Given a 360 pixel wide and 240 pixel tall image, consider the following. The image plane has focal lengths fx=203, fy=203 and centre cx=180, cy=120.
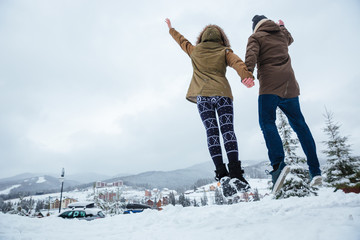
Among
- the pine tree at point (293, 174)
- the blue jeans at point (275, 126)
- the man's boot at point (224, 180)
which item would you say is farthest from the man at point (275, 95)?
the pine tree at point (293, 174)

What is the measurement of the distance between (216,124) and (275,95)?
3.07 feet

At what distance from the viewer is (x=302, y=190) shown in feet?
40.6

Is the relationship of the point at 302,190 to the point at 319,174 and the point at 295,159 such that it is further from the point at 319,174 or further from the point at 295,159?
the point at 319,174

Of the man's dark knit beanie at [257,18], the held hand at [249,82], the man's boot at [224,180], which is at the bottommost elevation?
the man's boot at [224,180]

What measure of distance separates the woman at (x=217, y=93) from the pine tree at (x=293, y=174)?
9072 millimetres

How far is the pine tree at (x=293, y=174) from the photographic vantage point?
12.3 metres

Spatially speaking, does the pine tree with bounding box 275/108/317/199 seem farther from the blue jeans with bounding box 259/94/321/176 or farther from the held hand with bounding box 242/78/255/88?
the held hand with bounding box 242/78/255/88

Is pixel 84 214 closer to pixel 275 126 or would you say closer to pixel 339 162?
pixel 275 126

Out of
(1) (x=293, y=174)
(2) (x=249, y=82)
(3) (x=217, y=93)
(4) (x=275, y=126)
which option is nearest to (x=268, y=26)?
(2) (x=249, y=82)

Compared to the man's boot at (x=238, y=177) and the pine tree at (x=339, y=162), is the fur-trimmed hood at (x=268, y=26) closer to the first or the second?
the man's boot at (x=238, y=177)

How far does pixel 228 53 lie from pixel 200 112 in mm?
1033

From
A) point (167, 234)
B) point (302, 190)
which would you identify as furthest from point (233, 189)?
point (302, 190)

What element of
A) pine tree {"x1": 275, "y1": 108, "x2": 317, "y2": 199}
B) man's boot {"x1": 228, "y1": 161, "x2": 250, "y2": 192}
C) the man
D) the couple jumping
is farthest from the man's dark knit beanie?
pine tree {"x1": 275, "y1": 108, "x2": 317, "y2": 199}

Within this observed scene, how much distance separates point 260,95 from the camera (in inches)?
119
